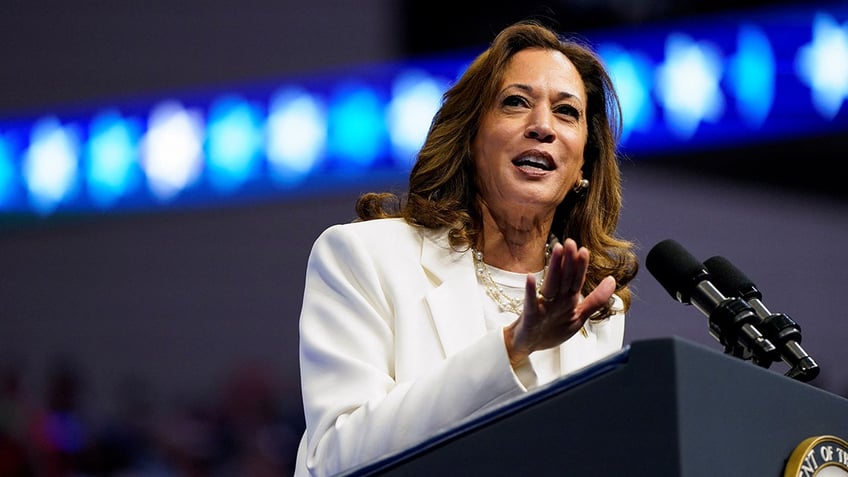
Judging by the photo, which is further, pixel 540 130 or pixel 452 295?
pixel 540 130

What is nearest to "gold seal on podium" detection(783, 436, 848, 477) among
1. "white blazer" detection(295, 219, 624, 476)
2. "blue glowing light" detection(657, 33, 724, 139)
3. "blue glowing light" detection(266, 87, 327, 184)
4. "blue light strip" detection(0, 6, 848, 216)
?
"white blazer" detection(295, 219, 624, 476)

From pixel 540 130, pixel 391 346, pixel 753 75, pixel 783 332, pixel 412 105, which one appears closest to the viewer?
pixel 783 332

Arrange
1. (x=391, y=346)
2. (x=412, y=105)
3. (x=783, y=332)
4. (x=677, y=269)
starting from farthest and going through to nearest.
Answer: (x=412, y=105) → (x=391, y=346) → (x=677, y=269) → (x=783, y=332)

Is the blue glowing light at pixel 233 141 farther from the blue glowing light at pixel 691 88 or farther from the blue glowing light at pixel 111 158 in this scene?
the blue glowing light at pixel 691 88

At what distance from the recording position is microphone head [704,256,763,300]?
5.16ft

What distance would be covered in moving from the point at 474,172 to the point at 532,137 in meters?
0.17

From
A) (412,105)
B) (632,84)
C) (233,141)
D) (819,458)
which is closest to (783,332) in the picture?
(819,458)

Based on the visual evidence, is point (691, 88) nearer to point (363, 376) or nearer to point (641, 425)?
point (363, 376)

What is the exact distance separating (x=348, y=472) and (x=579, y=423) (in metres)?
0.28

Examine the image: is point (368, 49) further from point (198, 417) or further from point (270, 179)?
point (198, 417)

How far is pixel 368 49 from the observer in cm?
504

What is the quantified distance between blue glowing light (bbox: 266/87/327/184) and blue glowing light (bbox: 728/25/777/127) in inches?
69.9

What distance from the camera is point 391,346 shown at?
1.69 m

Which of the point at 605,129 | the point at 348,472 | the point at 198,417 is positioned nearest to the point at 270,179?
the point at 198,417
